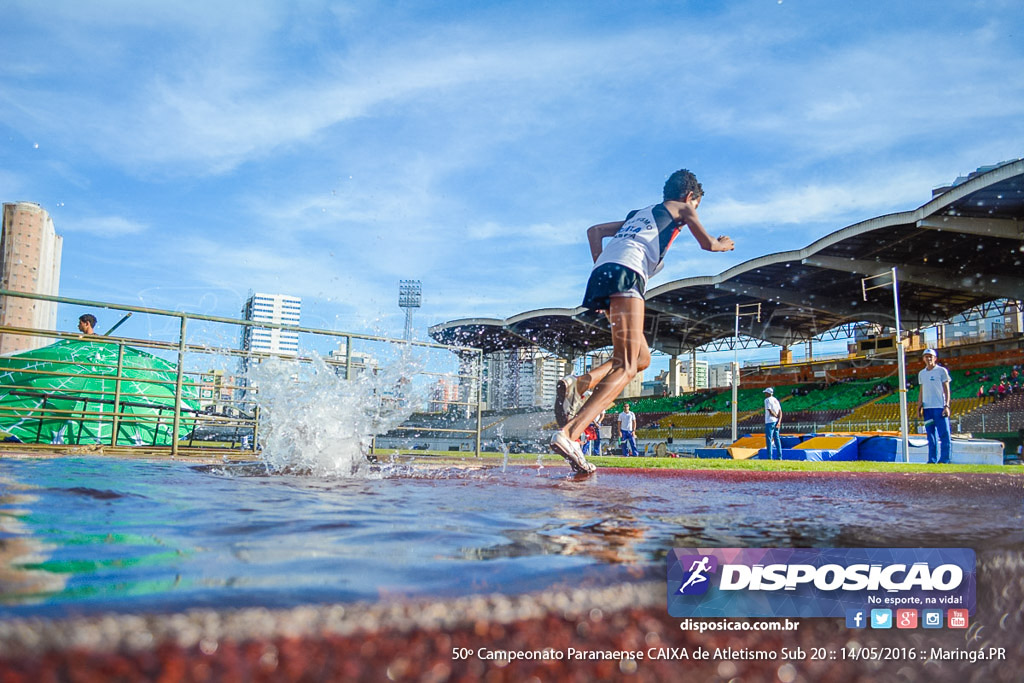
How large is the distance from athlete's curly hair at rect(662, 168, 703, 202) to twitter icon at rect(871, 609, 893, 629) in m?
3.43

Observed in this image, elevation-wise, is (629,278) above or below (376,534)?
above

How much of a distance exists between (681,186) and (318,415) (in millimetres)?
2982

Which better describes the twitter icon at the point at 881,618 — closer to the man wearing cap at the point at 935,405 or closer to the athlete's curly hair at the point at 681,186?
the athlete's curly hair at the point at 681,186

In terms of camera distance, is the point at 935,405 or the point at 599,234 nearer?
the point at 599,234

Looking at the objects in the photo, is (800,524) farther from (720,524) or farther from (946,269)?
(946,269)

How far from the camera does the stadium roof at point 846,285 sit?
19.2 metres

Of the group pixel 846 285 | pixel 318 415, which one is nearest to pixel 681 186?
pixel 318 415

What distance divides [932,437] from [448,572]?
9.38m

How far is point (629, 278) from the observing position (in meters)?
3.89

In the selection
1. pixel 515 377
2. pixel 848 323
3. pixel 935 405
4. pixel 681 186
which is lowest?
pixel 935 405

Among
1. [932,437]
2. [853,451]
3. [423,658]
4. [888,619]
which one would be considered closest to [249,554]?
[423,658]

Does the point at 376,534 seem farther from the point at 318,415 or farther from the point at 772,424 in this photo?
the point at 772,424

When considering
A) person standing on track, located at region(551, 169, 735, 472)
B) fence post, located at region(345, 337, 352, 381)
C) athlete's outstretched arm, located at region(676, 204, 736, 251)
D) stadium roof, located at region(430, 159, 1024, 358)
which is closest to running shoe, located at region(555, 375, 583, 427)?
person standing on track, located at region(551, 169, 735, 472)

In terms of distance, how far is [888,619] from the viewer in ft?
3.05
